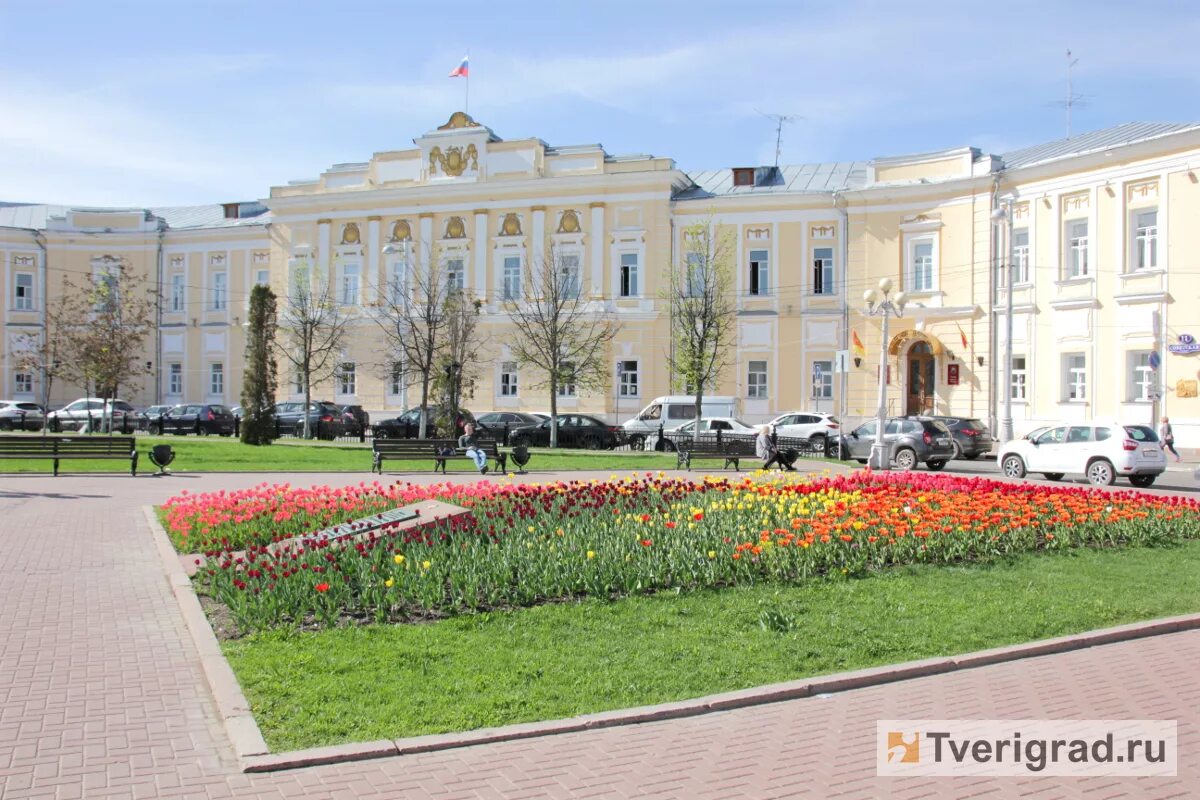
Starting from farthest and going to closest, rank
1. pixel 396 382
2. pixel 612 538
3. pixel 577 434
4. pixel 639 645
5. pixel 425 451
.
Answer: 1. pixel 396 382
2. pixel 577 434
3. pixel 425 451
4. pixel 612 538
5. pixel 639 645

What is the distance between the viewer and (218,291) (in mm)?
54844

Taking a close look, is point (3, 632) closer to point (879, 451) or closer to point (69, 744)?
point (69, 744)

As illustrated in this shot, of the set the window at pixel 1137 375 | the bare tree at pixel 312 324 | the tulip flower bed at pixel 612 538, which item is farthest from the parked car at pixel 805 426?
the bare tree at pixel 312 324

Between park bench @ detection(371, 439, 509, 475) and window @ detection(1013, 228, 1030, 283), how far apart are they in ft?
74.7

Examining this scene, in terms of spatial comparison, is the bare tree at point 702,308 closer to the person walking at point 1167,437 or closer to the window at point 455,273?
the window at point 455,273

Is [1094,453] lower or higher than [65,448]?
higher

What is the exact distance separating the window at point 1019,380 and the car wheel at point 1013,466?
13.5 metres

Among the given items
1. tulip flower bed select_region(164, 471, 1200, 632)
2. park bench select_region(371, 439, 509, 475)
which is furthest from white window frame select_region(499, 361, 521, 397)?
tulip flower bed select_region(164, 471, 1200, 632)

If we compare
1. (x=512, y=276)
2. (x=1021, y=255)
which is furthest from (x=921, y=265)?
(x=512, y=276)

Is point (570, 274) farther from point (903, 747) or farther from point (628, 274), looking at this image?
point (903, 747)

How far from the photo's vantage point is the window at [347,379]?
4969cm

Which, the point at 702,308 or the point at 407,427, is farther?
the point at 702,308

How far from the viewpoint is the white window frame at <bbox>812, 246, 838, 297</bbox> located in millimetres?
43469

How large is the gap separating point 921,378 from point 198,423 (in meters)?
29.8
